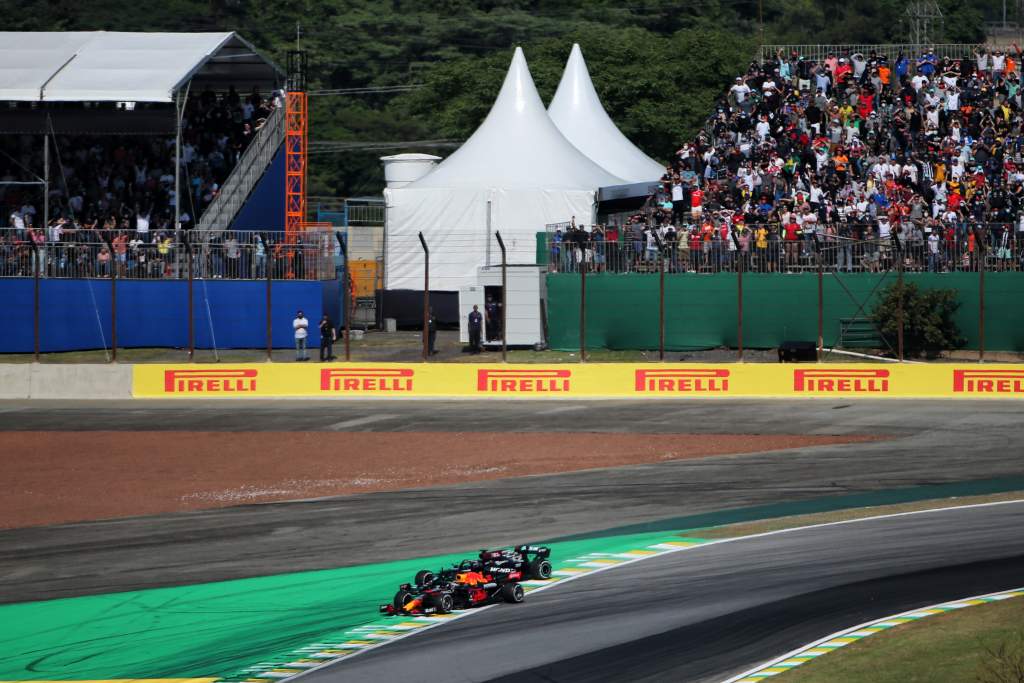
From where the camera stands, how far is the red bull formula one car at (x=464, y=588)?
600 inches

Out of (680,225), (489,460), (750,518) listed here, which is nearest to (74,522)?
(489,460)

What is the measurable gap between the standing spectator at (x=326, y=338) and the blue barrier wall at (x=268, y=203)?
10890 millimetres

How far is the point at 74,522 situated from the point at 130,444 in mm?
8637

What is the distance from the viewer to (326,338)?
39.7m

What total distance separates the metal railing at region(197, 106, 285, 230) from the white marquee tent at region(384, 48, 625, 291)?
5442mm

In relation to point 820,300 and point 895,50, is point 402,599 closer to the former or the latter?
point 820,300

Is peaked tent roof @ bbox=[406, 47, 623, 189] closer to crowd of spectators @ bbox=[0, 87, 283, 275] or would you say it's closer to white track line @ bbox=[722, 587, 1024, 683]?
crowd of spectators @ bbox=[0, 87, 283, 275]

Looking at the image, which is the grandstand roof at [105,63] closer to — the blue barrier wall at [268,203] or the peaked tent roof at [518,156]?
the blue barrier wall at [268,203]

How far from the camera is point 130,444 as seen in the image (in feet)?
99.5

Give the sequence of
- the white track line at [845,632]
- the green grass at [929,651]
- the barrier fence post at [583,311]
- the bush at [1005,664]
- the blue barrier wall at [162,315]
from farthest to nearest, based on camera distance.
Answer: the blue barrier wall at [162,315] < the barrier fence post at [583,311] < the white track line at [845,632] < the green grass at [929,651] < the bush at [1005,664]

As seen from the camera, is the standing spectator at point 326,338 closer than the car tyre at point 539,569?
No


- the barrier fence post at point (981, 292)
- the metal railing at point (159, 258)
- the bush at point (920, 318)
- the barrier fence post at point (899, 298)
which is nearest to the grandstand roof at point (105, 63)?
the metal railing at point (159, 258)

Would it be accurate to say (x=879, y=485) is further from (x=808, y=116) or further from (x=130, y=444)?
(x=808, y=116)

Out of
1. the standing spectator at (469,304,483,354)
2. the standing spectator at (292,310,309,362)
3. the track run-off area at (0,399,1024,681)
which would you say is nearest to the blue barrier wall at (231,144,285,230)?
the standing spectator at (292,310,309,362)
